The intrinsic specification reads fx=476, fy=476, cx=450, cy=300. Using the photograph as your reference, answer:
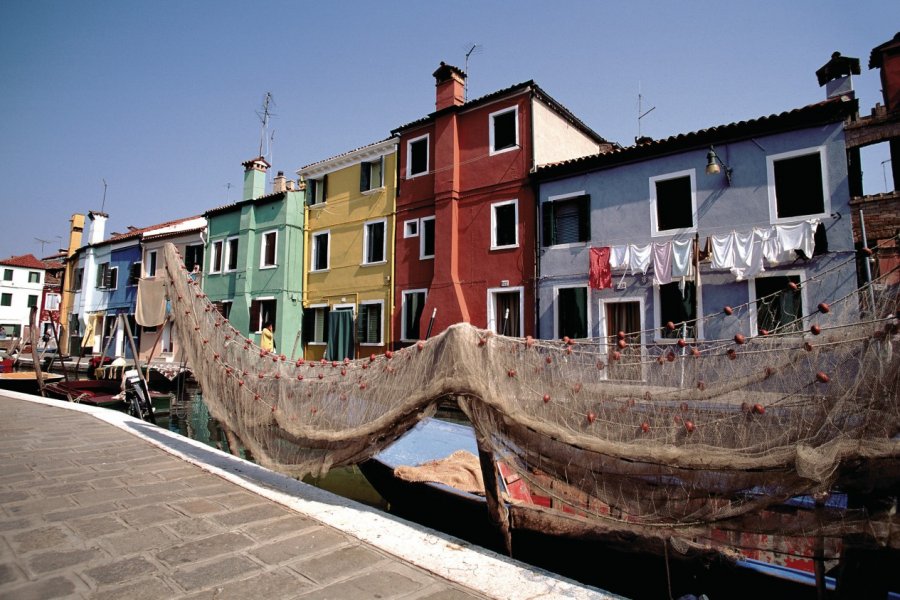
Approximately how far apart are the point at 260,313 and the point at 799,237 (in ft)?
71.5

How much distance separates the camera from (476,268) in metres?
17.5

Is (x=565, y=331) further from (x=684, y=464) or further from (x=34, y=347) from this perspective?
(x=34, y=347)

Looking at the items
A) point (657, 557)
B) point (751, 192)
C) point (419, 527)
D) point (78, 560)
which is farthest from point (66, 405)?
point (751, 192)

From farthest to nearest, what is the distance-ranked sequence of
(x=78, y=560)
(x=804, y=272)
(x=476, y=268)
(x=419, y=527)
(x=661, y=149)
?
(x=476, y=268)
(x=661, y=149)
(x=804, y=272)
(x=419, y=527)
(x=78, y=560)

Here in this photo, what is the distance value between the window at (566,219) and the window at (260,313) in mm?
14295

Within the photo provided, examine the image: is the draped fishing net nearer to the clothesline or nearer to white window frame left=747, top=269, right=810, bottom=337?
white window frame left=747, top=269, right=810, bottom=337

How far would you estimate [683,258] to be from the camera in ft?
42.3

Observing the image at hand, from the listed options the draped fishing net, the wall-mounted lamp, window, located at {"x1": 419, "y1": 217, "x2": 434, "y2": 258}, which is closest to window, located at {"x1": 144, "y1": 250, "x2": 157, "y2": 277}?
window, located at {"x1": 419, "y1": 217, "x2": 434, "y2": 258}

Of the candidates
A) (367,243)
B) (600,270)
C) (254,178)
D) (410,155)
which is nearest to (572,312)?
(600,270)


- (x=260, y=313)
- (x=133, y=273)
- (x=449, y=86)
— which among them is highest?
(x=449, y=86)

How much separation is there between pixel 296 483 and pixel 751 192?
12.9 meters

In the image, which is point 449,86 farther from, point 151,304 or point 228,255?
point 228,255

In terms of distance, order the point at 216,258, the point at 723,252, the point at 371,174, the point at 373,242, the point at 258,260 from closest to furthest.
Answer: the point at 723,252 < the point at 373,242 < the point at 371,174 < the point at 258,260 < the point at 216,258

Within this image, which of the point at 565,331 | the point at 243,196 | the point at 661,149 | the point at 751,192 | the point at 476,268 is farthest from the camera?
the point at 243,196
